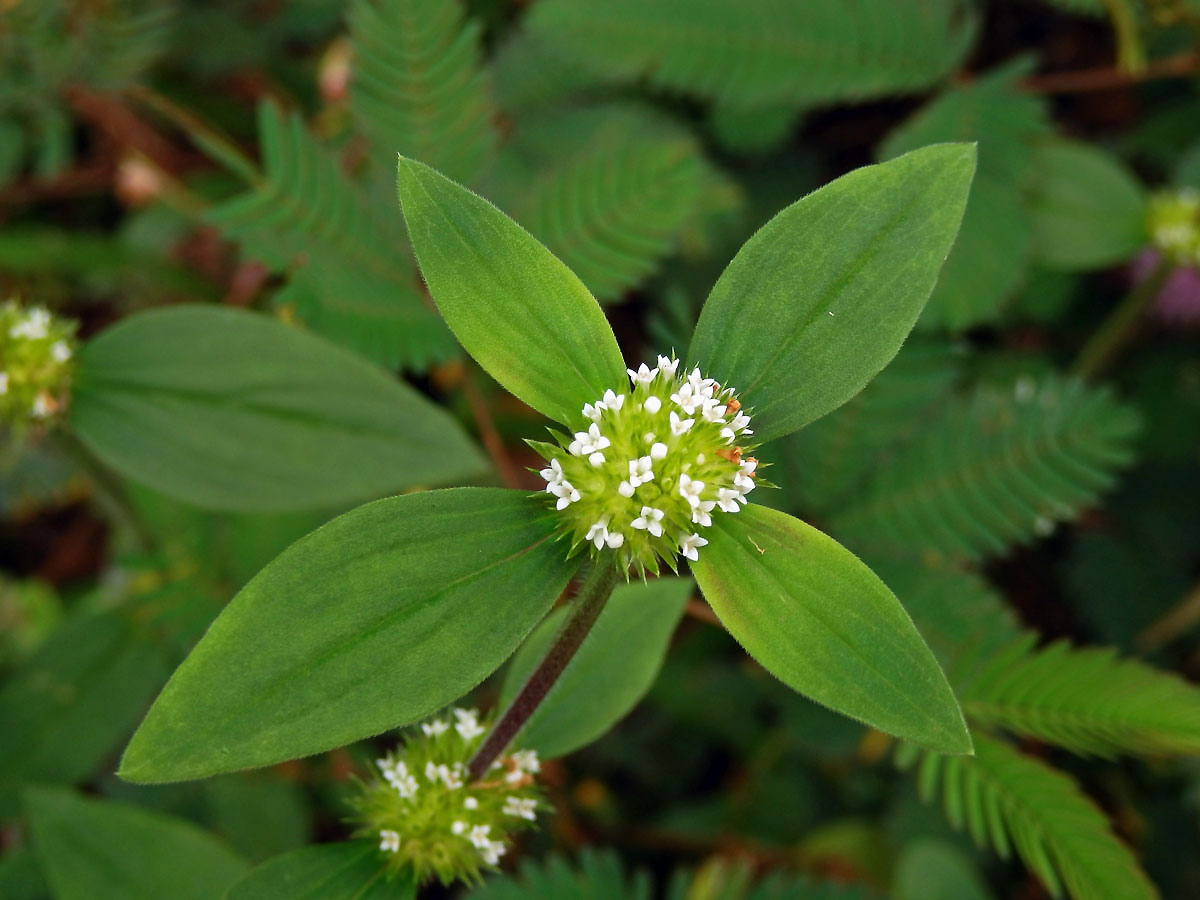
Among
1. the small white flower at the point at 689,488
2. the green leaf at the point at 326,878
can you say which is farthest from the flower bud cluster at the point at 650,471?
the green leaf at the point at 326,878

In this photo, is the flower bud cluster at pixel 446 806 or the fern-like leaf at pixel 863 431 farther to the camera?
the fern-like leaf at pixel 863 431

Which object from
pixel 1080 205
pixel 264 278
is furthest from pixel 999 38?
pixel 264 278

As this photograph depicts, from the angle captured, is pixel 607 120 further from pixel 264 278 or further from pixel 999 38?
pixel 999 38

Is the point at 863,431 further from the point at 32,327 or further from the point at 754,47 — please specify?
the point at 32,327

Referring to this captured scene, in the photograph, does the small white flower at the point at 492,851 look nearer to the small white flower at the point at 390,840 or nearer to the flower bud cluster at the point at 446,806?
the flower bud cluster at the point at 446,806

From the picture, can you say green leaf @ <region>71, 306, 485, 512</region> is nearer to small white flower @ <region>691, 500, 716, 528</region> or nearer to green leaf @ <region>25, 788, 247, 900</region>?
green leaf @ <region>25, 788, 247, 900</region>

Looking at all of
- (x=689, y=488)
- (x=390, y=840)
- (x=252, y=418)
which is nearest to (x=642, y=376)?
(x=689, y=488)

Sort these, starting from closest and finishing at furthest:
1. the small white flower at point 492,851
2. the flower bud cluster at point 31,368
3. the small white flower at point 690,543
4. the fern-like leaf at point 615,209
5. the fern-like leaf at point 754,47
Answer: the small white flower at point 690,543 < the small white flower at point 492,851 < the flower bud cluster at point 31,368 < the fern-like leaf at point 615,209 < the fern-like leaf at point 754,47
